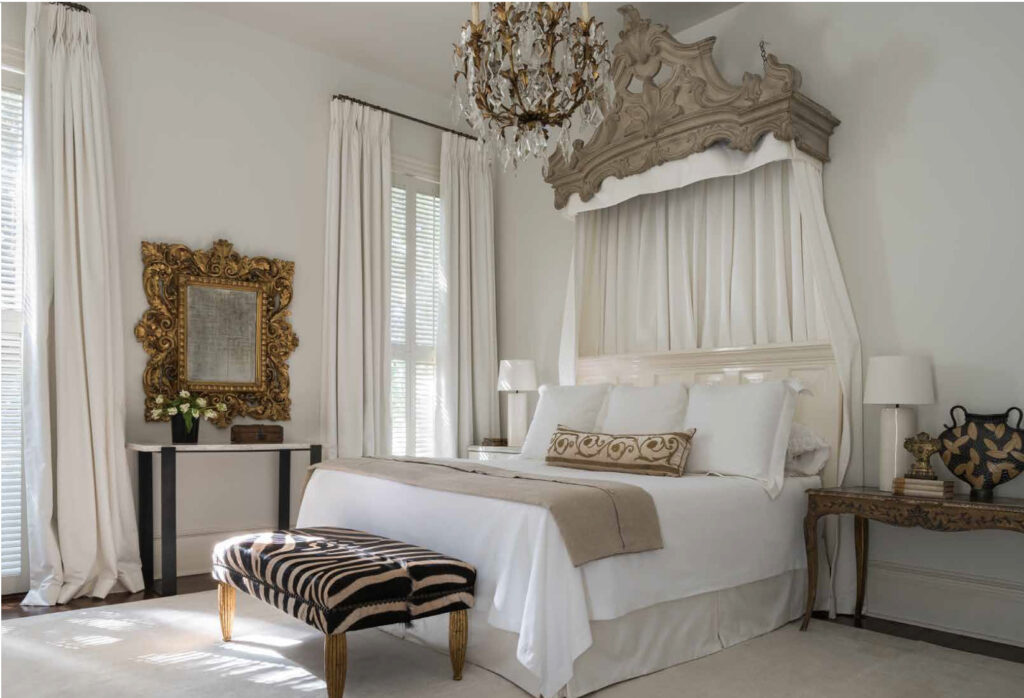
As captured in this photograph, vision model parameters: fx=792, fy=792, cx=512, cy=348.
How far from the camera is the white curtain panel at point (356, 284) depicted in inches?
214

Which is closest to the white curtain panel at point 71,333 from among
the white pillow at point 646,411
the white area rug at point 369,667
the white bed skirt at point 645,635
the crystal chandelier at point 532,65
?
the white area rug at point 369,667

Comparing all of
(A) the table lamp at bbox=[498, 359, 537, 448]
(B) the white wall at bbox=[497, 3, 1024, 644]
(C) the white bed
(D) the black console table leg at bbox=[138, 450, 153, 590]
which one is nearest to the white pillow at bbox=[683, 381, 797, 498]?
(C) the white bed

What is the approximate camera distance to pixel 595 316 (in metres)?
5.32

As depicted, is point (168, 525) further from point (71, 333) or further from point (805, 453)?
point (805, 453)

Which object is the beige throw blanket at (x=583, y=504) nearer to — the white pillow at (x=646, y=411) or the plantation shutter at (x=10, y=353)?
the white pillow at (x=646, y=411)

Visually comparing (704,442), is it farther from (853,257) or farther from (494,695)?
(494,695)

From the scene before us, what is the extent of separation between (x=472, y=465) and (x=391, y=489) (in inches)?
17.7

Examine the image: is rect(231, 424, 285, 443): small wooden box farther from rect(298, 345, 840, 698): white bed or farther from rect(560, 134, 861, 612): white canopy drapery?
rect(560, 134, 861, 612): white canopy drapery

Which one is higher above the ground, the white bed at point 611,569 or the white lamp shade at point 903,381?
the white lamp shade at point 903,381

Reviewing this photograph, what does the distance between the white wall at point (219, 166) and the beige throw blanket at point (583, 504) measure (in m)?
2.13

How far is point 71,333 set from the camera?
14.0 ft

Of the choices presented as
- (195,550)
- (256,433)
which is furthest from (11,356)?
(195,550)

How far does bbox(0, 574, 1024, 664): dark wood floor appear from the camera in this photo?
3.35 meters

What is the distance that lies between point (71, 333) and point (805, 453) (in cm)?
390
